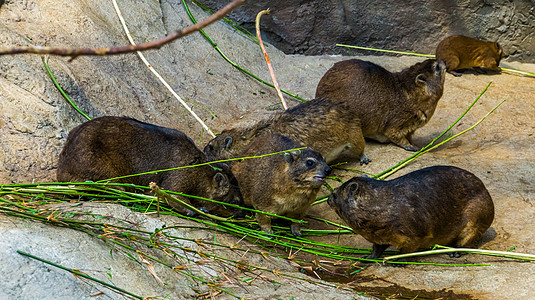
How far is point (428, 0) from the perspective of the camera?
9.36 meters

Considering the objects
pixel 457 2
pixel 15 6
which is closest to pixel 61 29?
pixel 15 6

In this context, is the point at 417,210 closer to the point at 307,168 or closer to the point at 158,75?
the point at 307,168

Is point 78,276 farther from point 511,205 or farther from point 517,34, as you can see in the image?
point 517,34

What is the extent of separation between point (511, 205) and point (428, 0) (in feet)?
16.0

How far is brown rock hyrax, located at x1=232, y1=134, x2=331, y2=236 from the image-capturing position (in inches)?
204

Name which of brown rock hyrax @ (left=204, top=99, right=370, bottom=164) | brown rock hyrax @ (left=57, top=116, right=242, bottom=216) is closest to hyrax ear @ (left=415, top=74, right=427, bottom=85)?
brown rock hyrax @ (left=204, top=99, right=370, bottom=164)

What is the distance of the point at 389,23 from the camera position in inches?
380

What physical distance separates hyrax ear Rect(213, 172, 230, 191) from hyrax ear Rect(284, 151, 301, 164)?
683 mm

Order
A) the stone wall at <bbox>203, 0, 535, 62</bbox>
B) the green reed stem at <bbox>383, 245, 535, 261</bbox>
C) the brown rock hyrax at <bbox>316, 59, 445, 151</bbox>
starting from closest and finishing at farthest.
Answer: the green reed stem at <bbox>383, 245, 535, 261</bbox> → the brown rock hyrax at <bbox>316, 59, 445, 151</bbox> → the stone wall at <bbox>203, 0, 535, 62</bbox>

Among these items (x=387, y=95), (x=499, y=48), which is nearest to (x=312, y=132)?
(x=387, y=95)

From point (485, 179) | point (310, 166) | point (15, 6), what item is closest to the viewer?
point (310, 166)

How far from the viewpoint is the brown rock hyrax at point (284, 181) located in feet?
17.0

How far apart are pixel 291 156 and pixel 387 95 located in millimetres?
2492

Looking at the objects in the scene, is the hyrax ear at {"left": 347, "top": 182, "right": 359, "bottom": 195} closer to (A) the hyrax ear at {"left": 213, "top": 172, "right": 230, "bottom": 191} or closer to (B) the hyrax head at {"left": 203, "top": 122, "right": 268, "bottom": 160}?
(A) the hyrax ear at {"left": 213, "top": 172, "right": 230, "bottom": 191}
